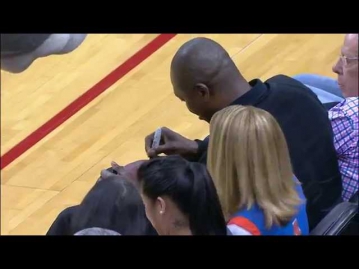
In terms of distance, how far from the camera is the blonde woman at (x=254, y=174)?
218cm

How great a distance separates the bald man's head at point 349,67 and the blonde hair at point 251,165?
0.75 m

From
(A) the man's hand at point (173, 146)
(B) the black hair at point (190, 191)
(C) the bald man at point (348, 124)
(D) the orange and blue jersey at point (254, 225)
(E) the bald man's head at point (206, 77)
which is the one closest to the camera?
(B) the black hair at point (190, 191)

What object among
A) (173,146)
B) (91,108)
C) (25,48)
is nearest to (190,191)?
(173,146)

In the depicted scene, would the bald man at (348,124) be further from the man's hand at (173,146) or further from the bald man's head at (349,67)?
the man's hand at (173,146)

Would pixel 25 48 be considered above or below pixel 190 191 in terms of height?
above

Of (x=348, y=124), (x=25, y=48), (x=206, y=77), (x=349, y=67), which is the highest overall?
(x=25, y=48)

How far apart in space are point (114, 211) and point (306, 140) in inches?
38.0

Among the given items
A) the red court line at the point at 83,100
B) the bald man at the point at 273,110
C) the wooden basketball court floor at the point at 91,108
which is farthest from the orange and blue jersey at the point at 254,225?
the red court line at the point at 83,100

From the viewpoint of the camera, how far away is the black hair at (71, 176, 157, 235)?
1.82 meters

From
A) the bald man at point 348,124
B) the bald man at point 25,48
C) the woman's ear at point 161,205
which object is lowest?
the bald man at point 348,124

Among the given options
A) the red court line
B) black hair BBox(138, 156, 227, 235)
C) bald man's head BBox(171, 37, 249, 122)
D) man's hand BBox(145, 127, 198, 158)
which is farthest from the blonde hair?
the red court line

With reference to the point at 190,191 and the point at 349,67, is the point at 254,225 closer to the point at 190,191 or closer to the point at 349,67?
the point at 190,191

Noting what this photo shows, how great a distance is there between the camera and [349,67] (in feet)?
9.58

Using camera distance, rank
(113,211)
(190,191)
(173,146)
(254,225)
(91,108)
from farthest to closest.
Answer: (91,108), (173,146), (254,225), (190,191), (113,211)
